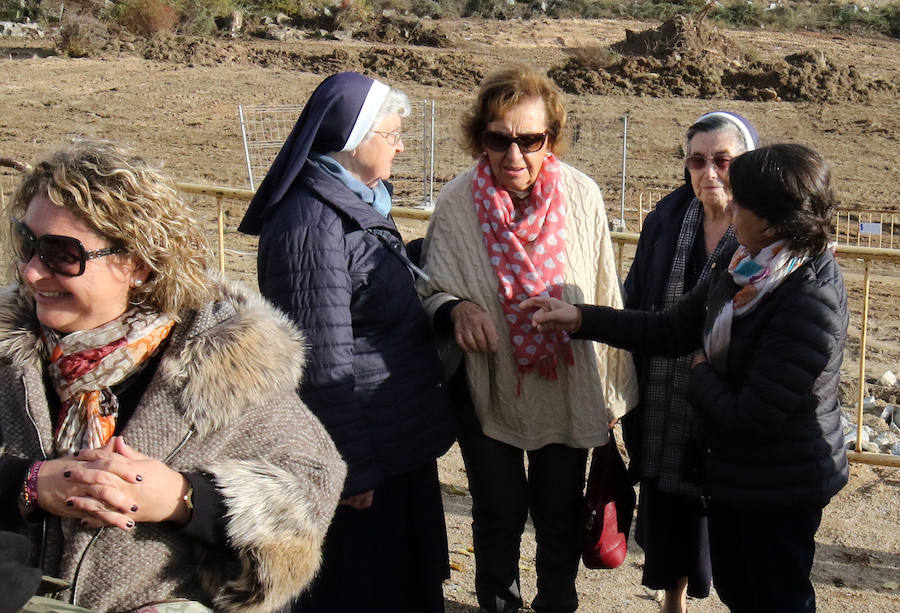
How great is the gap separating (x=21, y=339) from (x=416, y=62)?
61.0 feet

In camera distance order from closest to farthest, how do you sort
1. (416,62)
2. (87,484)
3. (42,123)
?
(87,484) → (42,123) → (416,62)

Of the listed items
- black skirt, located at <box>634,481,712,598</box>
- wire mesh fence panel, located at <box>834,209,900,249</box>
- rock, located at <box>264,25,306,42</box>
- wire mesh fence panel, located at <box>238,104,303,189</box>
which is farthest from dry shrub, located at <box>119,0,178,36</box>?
black skirt, located at <box>634,481,712,598</box>

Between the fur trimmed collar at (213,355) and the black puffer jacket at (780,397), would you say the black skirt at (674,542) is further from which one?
the fur trimmed collar at (213,355)

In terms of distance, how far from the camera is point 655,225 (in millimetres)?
3465

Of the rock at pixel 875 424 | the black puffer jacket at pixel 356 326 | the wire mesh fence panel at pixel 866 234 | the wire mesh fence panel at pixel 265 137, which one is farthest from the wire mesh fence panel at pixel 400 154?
the black puffer jacket at pixel 356 326

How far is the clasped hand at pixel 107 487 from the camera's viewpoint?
193 cm

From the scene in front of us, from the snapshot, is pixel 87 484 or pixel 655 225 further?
pixel 655 225

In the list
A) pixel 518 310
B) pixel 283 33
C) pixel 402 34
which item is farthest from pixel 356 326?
pixel 402 34

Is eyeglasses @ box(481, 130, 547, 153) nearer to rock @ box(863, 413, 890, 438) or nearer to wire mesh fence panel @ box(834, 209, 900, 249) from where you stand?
rock @ box(863, 413, 890, 438)

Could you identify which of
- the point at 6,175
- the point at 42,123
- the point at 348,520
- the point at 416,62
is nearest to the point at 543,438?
the point at 348,520

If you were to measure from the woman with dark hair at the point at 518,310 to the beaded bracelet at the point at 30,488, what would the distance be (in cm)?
143

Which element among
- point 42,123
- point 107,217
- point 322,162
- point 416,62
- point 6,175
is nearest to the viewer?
point 107,217

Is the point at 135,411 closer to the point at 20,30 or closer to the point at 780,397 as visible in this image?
the point at 780,397

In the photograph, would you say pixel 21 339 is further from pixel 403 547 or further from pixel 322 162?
pixel 403 547
